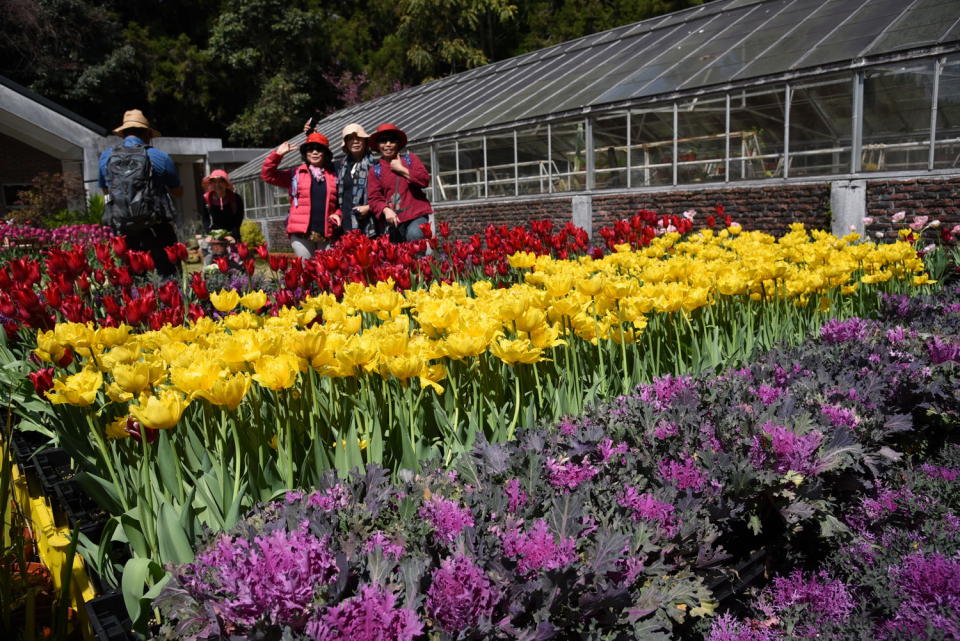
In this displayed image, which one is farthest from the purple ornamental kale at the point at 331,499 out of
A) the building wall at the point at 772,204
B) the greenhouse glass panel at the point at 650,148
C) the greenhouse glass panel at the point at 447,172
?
the greenhouse glass panel at the point at 447,172

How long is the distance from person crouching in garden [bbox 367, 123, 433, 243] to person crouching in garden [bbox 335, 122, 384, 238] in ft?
0.32

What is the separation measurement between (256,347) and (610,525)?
38.5 inches

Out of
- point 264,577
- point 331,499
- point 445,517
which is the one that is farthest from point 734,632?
point 264,577

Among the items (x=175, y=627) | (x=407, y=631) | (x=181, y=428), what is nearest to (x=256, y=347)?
(x=181, y=428)

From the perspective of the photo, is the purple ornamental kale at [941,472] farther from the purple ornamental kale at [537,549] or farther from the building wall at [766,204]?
the building wall at [766,204]

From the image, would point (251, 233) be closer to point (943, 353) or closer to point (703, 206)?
point (703, 206)

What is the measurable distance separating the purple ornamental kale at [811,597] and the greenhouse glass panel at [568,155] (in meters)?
11.6

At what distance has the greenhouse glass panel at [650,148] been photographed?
1220cm

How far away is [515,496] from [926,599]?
0.87 m

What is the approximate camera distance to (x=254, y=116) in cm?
2872

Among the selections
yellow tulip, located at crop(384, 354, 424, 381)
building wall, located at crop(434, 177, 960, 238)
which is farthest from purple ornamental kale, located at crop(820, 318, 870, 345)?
building wall, located at crop(434, 177, 960, 238)

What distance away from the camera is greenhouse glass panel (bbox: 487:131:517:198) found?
14.4 m

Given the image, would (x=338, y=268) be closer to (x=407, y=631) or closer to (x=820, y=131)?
(x=407, y=631)

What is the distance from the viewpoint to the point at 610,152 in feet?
41.4
